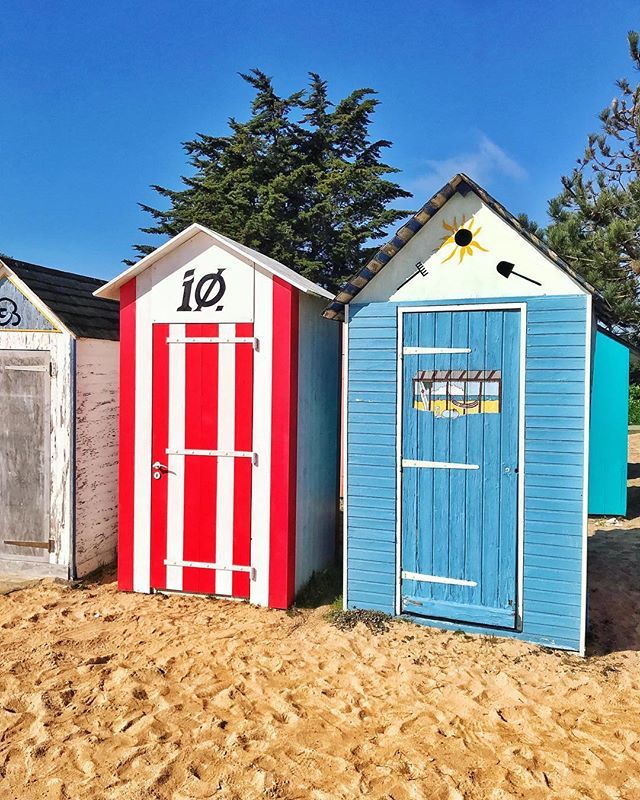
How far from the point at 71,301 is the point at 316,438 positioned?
3.19 m

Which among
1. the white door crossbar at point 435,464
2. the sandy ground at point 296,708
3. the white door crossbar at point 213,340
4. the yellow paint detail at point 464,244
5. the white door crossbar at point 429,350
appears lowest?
the sandy ground at point 296,708

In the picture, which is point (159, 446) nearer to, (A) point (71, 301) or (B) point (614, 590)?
(A) point (71, 301)

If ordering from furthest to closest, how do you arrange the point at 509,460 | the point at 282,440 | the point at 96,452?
1. the point at 96,452
2. the point at 282,440
3. the point at 509,460

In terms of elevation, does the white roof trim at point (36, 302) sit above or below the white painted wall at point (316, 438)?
above

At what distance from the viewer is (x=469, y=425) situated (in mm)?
5125

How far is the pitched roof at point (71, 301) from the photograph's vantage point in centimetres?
640

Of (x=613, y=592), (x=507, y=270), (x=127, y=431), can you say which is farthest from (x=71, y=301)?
(x=613, y=592)

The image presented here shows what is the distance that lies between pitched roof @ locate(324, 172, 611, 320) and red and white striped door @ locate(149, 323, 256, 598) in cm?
104

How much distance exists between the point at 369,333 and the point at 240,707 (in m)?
3.16

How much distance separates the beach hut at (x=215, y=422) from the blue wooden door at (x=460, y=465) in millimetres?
1131

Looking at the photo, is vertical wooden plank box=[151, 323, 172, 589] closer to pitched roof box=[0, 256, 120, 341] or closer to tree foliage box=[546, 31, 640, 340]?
pitched roof box=[0, 256, 120, 341]

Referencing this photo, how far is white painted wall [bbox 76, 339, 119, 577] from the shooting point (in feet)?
21.2

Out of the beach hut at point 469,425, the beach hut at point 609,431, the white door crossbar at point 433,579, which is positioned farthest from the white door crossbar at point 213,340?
the beach hut at point 609,431

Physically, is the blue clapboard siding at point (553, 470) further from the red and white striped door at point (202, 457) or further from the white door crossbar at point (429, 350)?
the red and white striped door at point (202, 457)
